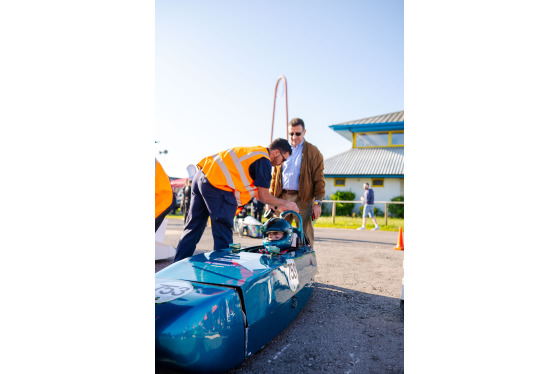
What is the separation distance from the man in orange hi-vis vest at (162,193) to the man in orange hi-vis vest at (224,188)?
429 millimetres

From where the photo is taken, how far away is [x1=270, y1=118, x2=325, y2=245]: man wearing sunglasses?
159 inches

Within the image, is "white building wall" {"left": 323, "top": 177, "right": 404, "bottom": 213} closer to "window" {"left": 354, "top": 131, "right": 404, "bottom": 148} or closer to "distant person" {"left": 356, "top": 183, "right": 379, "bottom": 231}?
"window" {"left": 354, "top": 131, "right": 404, "bottom": 148}

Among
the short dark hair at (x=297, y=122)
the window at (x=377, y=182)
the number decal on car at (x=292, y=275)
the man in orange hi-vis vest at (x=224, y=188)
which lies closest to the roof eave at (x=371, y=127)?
the window at (x=377, y=182)

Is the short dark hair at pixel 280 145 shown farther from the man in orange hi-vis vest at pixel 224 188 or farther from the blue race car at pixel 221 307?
the blue race car at pixel 221 307

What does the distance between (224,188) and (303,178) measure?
1218 millimetres

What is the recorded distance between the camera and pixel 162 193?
8.93 feet

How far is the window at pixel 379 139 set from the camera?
2048 centimetres

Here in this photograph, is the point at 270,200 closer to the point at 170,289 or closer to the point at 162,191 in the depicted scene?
the point at 162,191

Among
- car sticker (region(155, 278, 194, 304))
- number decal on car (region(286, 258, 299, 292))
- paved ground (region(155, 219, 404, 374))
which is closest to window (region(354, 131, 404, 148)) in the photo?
paved ground (region(155, 219, 404, 374))

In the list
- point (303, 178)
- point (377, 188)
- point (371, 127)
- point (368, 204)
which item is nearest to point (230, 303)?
point (303, 178)

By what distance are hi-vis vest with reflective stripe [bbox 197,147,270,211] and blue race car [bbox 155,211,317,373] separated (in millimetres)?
794
